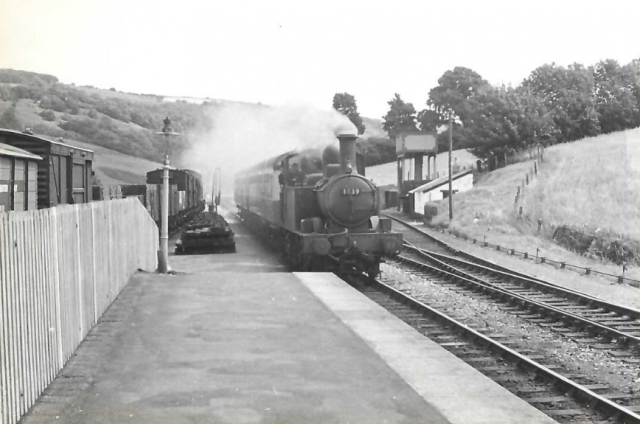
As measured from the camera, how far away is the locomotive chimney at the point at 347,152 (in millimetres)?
14312

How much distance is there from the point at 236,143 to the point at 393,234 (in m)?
51.0

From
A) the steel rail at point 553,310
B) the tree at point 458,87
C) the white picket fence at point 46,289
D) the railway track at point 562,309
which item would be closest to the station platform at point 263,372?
the white picket fence at point 46,289

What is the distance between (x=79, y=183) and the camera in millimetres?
15711

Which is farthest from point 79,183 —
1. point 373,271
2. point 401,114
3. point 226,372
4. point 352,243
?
point 401,114

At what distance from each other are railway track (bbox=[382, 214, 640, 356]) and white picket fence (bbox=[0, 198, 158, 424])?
7.19 meters

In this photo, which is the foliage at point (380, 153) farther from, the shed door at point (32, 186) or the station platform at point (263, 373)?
the station platform at point (263, 373)

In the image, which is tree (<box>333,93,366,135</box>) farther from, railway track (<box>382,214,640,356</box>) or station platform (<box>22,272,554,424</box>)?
station platform (<box>22,272,554,424</box>)

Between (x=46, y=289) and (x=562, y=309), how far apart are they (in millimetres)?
9501

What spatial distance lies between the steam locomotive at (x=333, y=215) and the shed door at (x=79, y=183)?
16.7ft

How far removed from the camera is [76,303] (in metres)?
6.58

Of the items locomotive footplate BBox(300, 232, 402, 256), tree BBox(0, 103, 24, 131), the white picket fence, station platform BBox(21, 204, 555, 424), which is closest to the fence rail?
locomotive footplate BBox(300, 232, 402, 256)

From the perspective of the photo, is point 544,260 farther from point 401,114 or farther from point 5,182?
point 401,114

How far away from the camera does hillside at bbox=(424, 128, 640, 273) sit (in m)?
21.8

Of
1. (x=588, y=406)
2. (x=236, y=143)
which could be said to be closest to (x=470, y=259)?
(x=588, y=406)
